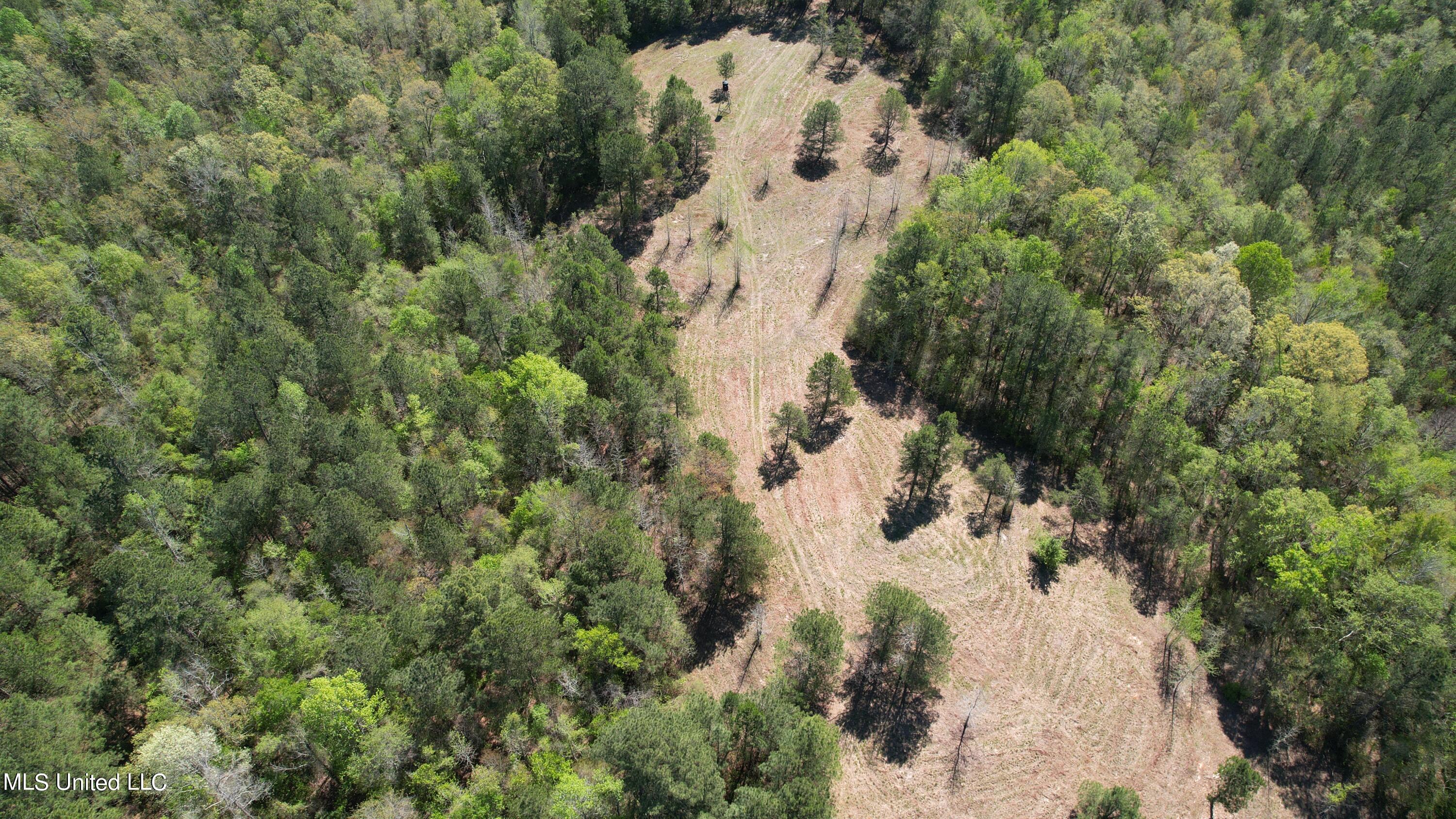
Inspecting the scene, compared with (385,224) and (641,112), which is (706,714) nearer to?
(385,224)

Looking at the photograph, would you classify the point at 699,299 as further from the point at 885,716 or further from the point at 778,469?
the point at 885,716

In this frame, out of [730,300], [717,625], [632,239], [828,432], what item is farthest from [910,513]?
[632,239]

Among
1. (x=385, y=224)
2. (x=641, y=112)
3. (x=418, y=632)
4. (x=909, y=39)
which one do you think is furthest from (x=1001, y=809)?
(x=909, y=39)

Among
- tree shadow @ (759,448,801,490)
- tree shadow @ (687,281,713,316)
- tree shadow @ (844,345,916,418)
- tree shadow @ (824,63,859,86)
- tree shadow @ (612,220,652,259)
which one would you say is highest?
tree shadow @ (824,63,859,86)

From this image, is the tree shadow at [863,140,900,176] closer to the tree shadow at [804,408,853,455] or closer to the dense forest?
the dense forest

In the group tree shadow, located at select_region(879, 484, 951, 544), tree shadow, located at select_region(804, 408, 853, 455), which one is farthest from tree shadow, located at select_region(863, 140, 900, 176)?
tree shadow, located at select_region(879, 484, 951, 544)
